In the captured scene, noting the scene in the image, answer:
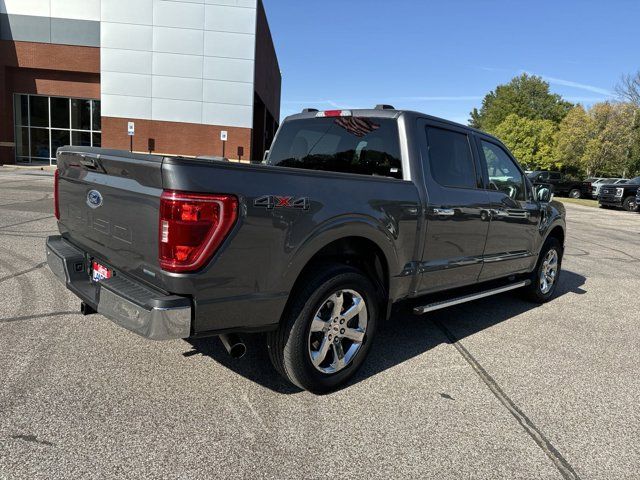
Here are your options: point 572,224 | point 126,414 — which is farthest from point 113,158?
point 572,224

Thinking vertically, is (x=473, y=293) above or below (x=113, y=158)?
below

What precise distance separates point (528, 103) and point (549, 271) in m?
80.1

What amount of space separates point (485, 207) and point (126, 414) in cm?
343

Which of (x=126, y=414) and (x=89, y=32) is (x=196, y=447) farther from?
(x=89, y=32)

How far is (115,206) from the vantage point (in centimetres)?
301

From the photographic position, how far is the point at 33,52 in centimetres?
2627

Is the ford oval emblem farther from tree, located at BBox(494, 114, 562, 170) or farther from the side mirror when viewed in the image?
tree, located at BBox(494, 114, 562, 170)

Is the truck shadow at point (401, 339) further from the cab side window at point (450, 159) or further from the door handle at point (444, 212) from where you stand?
the cab side window at point (450, 159)

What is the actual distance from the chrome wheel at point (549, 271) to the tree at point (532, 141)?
60.4m

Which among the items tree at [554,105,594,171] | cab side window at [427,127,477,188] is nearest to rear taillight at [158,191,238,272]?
cab side window at [427,127,477,188]

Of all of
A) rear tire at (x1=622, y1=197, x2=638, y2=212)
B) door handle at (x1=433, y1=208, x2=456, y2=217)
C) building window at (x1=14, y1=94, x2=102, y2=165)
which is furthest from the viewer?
building window at (x1=14, y1=94, x2=102, y2=165)

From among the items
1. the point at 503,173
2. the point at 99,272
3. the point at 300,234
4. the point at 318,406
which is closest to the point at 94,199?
the point at 99,272

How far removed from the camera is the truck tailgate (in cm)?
268

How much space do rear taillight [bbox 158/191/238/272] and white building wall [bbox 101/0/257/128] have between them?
998 inches
